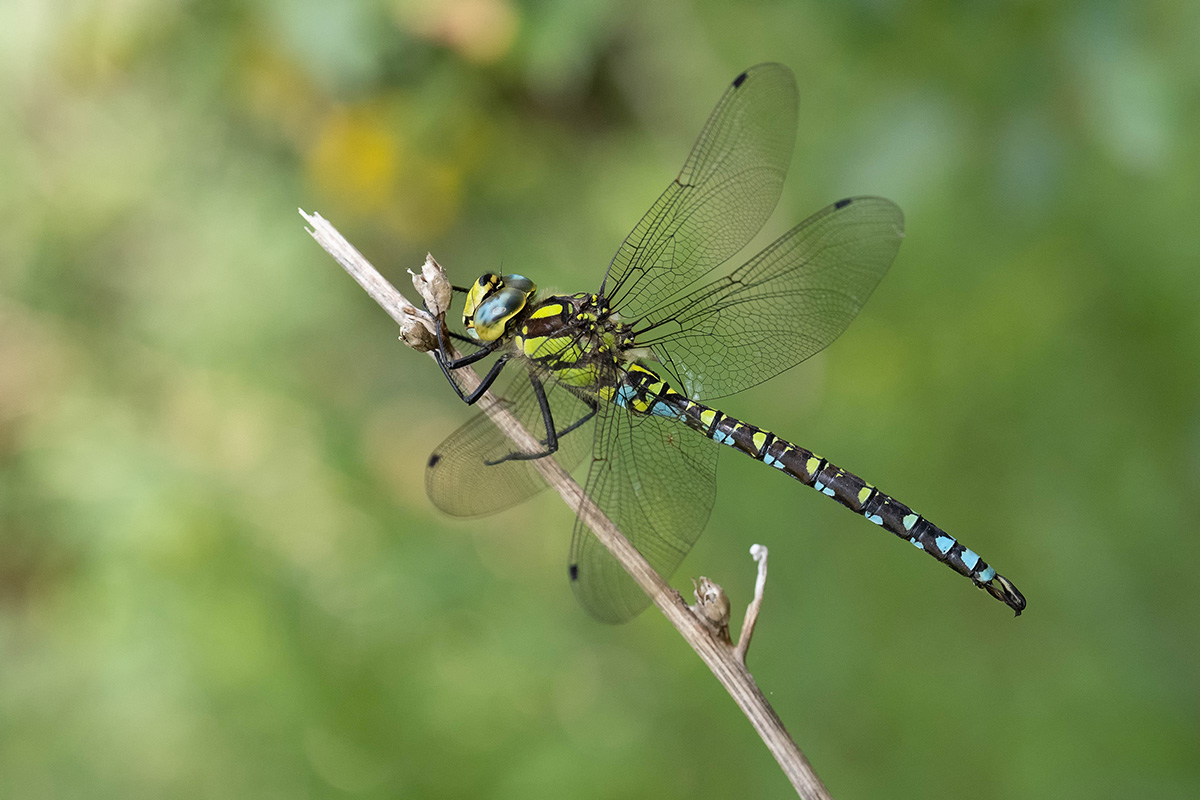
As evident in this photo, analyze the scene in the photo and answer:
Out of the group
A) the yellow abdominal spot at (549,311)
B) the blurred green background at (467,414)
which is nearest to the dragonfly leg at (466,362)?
the yellow abdominal spot at (549,311)

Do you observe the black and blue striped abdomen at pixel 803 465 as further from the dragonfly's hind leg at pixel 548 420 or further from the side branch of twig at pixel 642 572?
the side branch of twig at pixel 642 572

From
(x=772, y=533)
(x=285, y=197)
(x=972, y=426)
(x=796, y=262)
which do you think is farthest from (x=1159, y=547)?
(x=285, y=197)

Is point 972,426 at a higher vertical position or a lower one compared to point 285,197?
lower

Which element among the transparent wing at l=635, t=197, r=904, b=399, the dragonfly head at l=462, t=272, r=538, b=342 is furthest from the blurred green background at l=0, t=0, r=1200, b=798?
the dragonfly head at l=462, t=272, r=538, b=342

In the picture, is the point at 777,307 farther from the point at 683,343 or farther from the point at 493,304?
the point at 493,304

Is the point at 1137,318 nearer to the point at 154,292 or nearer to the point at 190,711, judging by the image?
the point at 190,711

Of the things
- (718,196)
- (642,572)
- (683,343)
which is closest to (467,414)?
(683,343)

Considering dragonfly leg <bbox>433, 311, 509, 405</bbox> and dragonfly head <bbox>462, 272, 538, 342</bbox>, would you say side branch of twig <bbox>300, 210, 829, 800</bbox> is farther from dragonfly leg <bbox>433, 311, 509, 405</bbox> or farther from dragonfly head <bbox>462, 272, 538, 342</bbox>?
dragonfly head <bbox>462, 272, 538, 342</bbox>
